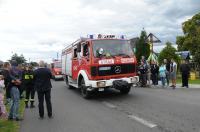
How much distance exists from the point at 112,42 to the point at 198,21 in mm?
43775

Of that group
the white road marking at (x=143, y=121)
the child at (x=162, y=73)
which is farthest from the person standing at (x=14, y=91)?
the child at (x=162, y=73)

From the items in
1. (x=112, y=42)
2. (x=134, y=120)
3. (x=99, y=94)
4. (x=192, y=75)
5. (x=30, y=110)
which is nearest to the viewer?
(x=134, y=120)

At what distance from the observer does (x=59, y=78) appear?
38094 mm

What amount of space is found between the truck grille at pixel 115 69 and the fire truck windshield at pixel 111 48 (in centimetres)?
56

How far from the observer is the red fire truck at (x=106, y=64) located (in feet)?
48.0

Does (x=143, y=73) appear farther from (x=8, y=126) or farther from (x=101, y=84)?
(x=8, y=126)

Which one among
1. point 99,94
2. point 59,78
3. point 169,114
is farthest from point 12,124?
point 59,78

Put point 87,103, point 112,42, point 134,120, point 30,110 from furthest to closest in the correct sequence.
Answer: point 112,42
point 87,103
point 30,110
point 134,120

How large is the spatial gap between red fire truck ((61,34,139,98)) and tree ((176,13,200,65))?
36440mm

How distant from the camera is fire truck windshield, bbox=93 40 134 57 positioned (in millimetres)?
14944

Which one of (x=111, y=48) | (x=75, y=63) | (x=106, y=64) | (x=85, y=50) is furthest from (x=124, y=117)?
(x=75, y=63)

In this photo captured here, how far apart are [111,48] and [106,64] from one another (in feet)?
3.07

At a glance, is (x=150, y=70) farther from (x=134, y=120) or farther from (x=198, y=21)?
(x=198, y=21)

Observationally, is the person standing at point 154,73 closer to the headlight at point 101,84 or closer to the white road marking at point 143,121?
the headlight at point 101,84
